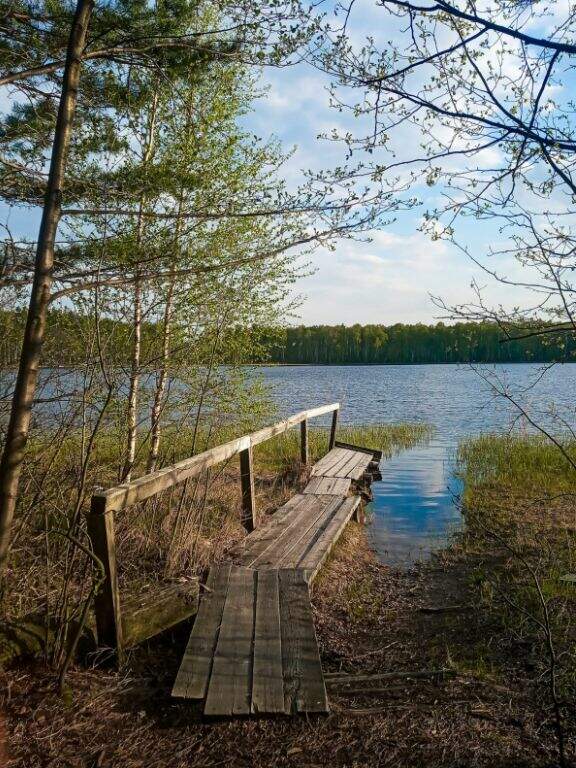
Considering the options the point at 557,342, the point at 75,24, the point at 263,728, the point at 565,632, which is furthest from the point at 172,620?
the point at 75,24

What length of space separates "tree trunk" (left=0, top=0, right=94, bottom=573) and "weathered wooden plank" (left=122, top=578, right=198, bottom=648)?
934mm

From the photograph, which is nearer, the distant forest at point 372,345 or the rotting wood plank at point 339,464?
the rotting wood plank at point 339,464

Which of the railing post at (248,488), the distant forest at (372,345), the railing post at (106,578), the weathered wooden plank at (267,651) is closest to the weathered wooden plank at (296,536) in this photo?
the railing post at (248,488)

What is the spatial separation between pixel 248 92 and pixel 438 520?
6.78 meters

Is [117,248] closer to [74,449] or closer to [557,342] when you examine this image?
[74,449]

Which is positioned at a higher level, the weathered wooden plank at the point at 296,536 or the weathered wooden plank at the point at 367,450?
the weathered wooden plank at the point at 296,536

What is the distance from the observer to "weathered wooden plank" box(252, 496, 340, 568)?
5527mm

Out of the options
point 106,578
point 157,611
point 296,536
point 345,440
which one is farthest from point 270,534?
point 345,440

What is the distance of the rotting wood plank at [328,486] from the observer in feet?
28.0

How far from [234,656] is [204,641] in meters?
0.27

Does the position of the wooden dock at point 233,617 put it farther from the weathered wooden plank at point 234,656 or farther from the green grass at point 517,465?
the green grass at point 517,465

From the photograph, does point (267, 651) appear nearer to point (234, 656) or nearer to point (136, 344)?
point (234, 656)

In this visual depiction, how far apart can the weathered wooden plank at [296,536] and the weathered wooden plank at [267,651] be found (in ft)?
1.66

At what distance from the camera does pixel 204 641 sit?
391 cm
